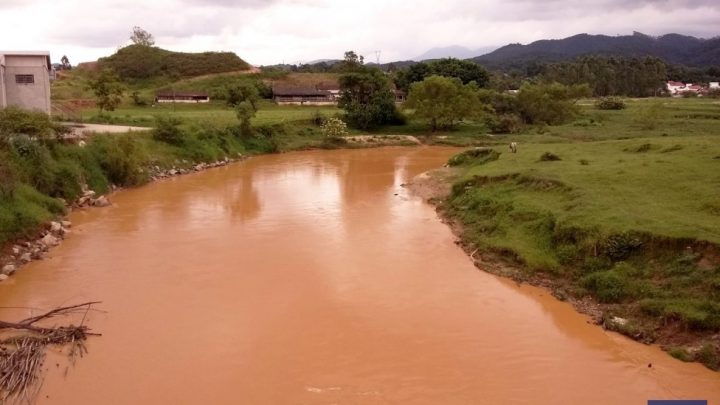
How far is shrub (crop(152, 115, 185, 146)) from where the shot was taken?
32.5 m

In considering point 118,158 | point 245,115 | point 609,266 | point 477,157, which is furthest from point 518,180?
point 245,115

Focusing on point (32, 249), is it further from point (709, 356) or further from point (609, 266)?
point (709, 356)

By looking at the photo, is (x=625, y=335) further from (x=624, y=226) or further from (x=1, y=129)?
(x=1, y=129)

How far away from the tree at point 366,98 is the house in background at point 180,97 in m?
19.2

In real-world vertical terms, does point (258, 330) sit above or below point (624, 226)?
below

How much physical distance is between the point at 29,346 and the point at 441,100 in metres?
40.7

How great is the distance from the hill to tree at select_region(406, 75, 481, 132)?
42.0 metres

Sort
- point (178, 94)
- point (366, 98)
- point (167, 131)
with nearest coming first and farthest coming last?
point (167, 131) → point (366, 98) → point (178, 94)

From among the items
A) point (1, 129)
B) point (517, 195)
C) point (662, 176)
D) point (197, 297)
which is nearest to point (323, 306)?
point (197, 297)

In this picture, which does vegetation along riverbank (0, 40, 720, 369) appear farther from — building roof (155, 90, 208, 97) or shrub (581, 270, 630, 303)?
building roof (155, 90, 208, 97)

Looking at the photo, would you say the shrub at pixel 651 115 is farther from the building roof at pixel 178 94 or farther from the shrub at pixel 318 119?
the building roof at pixel 178 94

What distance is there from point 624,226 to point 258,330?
9145 millimetres

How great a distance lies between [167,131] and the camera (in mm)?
32594

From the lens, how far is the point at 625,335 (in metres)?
11.3
